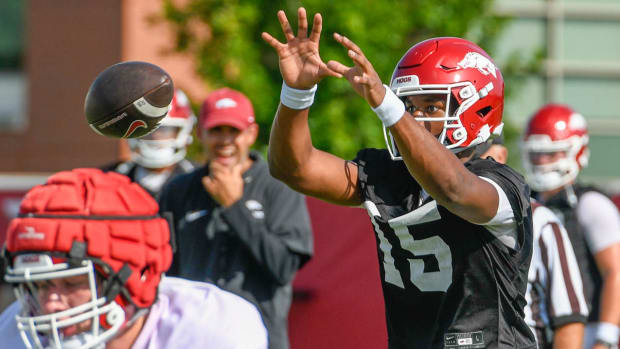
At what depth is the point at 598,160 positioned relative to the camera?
44.5 ft

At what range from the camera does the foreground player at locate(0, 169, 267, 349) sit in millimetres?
2686

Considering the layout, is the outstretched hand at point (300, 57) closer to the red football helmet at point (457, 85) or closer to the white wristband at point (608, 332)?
the red football helmet at point (457, 85)

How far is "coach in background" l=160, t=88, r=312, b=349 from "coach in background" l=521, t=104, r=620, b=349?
5.18 feet

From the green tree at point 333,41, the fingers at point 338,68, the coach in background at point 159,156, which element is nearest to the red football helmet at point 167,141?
the coach in background at point 159,156

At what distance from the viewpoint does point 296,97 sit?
10.5ft

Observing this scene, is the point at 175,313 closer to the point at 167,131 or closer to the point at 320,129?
the point at 167,131

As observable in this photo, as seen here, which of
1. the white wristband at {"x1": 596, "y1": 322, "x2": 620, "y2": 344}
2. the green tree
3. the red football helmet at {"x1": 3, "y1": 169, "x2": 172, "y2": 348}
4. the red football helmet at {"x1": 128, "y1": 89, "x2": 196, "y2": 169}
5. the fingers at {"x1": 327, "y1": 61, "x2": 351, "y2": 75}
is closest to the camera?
the red football helmet at {"x1": 3, "y1": 169, "x2": 172, "y2": 348}

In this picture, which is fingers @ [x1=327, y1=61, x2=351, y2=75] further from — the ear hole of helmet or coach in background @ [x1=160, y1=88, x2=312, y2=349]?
coach in background @ [x1=160, y1=88, x2=312, y2=349]

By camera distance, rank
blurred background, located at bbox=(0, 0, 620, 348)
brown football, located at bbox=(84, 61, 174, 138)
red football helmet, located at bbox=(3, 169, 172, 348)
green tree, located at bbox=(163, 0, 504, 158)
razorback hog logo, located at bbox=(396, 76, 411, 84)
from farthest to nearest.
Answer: green tree, located at bbox=(163, 0, 504, 158), blurred background, located at bbox=(0, 0, 620, 348), razorback hog logo, located at bbox=(396, 76, 411, 84), brown football, located at bbox=(84, 61, 174, 138), red football helmet, located at bbox=(3, 169, 172, 348)

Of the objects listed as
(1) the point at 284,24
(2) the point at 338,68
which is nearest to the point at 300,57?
(1) the point at 284,24

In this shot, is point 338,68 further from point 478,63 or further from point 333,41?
point 333,41

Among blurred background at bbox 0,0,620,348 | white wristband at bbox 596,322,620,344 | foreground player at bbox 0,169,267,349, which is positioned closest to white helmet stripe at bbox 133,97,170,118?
foreground player at bbox 0,169,267,349

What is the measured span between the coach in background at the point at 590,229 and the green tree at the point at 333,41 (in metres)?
2.57

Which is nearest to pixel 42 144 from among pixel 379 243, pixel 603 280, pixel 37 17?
pixel 37 17
